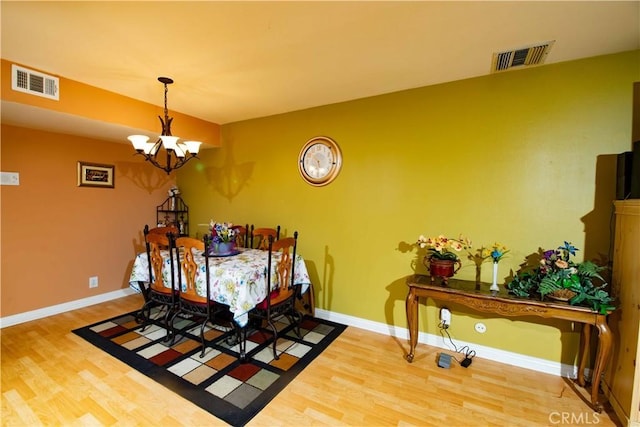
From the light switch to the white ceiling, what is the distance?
67cm

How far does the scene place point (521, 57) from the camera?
215 cm

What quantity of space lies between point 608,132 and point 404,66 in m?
1.56

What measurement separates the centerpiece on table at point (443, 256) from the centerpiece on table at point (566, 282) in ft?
1.45

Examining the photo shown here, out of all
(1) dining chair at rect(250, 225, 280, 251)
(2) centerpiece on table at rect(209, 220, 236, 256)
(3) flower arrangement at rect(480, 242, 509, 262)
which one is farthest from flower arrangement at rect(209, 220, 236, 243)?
(3) flower arrangement at rect(480, 242, 509, 262)

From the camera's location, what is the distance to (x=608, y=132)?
210cm

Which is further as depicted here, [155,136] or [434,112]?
[155,136]

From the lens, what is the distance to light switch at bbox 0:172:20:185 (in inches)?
118

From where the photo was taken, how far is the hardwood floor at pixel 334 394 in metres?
1.82

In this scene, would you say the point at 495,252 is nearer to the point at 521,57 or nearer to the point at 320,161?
the point at 521,57

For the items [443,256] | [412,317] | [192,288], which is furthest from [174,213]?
[443,256]

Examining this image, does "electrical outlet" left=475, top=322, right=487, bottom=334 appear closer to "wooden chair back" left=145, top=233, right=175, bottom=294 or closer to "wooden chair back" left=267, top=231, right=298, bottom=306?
"wooden chair back" left=267, top=231, right=298, bottom=306

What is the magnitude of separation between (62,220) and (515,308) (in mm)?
4749

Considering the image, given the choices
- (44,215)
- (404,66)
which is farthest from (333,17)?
(44,215)

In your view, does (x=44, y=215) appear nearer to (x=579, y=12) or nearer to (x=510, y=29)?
(x=510, y=29)
